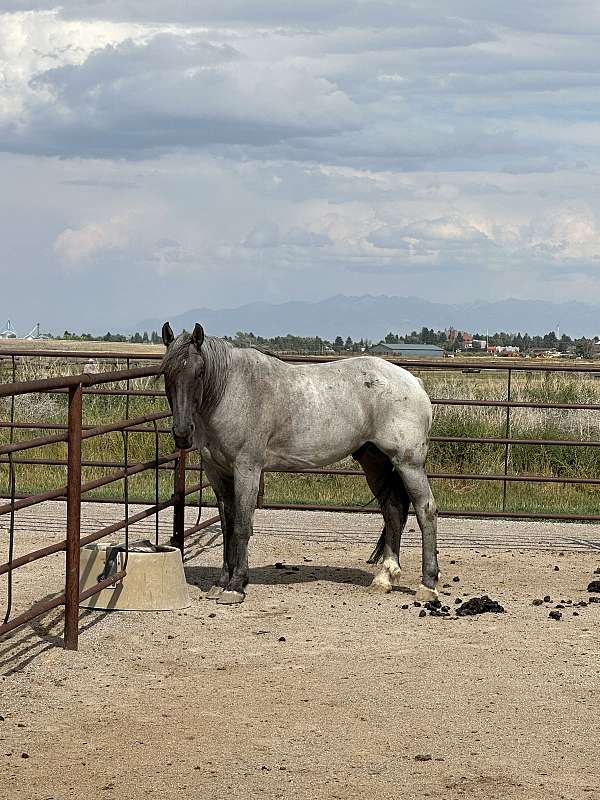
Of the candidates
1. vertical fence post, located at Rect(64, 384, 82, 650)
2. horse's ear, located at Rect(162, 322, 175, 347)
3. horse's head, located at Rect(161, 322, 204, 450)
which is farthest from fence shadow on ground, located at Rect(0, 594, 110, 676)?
horse's ear, located at Rect(162, 322, 175, 347)

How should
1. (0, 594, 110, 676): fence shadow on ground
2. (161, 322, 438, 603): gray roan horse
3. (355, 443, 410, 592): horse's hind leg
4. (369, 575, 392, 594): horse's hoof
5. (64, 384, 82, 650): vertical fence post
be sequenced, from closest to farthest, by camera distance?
1. (0, 594, 110, 676): fence shadow on ground
2. (64, 384, 82, 650): vertical fence post
3. (161, 322, 438, 603): gray roan horse
4. (369, 575, 392, 594): horse's hoof
5. (355, 443, 410, 592): horse's hind leg

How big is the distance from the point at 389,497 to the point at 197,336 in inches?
77.0

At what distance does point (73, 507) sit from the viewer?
6.28m

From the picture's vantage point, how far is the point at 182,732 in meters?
5.07

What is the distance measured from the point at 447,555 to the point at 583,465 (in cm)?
434

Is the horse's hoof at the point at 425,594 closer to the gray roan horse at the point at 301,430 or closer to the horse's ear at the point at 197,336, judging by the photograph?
the gray roan horse at the point at 301,430

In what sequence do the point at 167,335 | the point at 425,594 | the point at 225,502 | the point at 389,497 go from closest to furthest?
the point at 167,335, the point at 425,594, the point at 225,502, the point at 389,497

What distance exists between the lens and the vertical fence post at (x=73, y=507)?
6.25 metres

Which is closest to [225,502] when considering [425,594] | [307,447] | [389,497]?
[307,447]

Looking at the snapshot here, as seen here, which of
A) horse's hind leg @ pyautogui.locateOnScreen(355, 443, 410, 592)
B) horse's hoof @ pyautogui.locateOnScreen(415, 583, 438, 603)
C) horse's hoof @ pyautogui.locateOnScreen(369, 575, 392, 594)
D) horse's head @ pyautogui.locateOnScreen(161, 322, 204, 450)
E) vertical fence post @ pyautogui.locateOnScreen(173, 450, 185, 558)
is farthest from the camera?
vertical fence post @ pyautogui.locateOnScreen(173, 450, 185, 558)

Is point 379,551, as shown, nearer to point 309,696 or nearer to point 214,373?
point 214,373

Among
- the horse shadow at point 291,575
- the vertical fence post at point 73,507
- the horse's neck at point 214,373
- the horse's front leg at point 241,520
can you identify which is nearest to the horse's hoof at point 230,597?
the horse's front leg at point 241,520

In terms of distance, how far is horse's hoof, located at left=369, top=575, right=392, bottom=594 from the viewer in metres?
8.16

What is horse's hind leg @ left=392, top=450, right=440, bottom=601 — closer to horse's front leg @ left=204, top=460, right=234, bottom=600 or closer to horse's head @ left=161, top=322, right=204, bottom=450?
horse's front leg @ left=204, top=460, right=234, bottom=600
